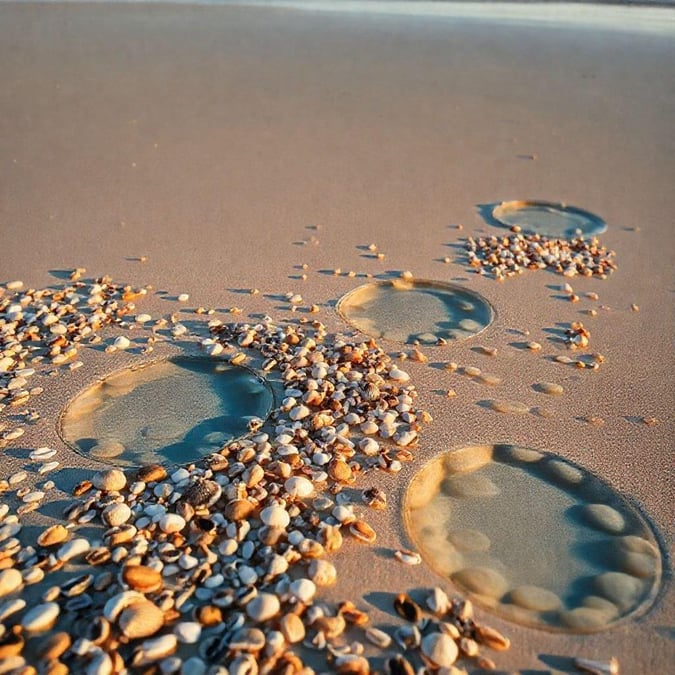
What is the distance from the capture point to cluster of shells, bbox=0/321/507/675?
Answer: 57.5 inches

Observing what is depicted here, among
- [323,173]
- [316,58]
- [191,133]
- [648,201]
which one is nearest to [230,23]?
[316,58]

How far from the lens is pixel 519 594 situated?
1659 millimetres

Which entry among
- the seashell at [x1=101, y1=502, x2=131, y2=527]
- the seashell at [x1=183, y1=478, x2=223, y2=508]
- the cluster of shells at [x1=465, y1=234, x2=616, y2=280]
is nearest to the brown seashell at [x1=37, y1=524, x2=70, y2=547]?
the seashell at [x1=101, y1=502, x2=131, y2=527]

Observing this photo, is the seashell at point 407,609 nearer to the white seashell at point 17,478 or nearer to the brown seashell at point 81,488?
the brown seashell at point 81,488

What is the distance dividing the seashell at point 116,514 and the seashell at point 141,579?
194mm

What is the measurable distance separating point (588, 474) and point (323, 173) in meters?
3.04

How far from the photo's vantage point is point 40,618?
1.51 m

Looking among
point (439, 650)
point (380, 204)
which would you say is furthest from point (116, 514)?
point (380, 204)

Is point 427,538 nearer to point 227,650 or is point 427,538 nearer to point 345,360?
point 227,650

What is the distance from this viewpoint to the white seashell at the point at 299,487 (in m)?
1.89

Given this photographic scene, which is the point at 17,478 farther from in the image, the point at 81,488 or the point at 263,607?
the point at 263,607

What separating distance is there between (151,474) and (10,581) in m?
0.45

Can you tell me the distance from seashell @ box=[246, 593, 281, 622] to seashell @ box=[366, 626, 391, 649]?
22 centimetres

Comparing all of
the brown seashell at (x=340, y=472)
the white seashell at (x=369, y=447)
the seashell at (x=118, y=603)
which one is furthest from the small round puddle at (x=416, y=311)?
the seashell at (x=118, y=603)
